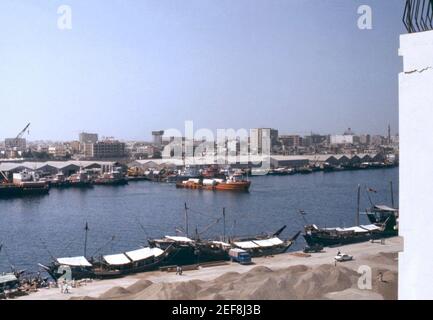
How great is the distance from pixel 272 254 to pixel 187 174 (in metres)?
11.5

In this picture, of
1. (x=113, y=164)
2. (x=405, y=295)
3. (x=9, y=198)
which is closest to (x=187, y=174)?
(x=113, y=164)

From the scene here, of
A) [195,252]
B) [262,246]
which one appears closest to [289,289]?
[195,252]

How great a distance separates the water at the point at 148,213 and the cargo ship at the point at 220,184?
35 cm

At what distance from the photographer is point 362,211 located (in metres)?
10.6

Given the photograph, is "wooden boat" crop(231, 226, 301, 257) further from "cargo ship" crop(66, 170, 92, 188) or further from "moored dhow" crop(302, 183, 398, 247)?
"cargo ship" crop(66, 170, 92, 188)

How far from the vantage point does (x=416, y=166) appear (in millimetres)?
897

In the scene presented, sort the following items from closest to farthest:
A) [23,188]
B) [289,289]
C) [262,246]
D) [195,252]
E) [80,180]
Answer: [289,289], [195,252], [262,246], [23,188], [80,180]

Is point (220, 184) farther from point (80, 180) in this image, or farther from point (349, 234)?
point (349, 234)

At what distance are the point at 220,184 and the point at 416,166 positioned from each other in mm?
14645

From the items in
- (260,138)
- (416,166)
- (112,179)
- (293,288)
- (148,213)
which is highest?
(260,138)

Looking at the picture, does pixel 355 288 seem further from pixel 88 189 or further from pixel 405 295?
pixel 88 189

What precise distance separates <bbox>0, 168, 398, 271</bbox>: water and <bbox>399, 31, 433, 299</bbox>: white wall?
592cm

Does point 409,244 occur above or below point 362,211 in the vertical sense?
→ above

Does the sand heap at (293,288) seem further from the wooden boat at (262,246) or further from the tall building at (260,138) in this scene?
the tall building at (260,138)
